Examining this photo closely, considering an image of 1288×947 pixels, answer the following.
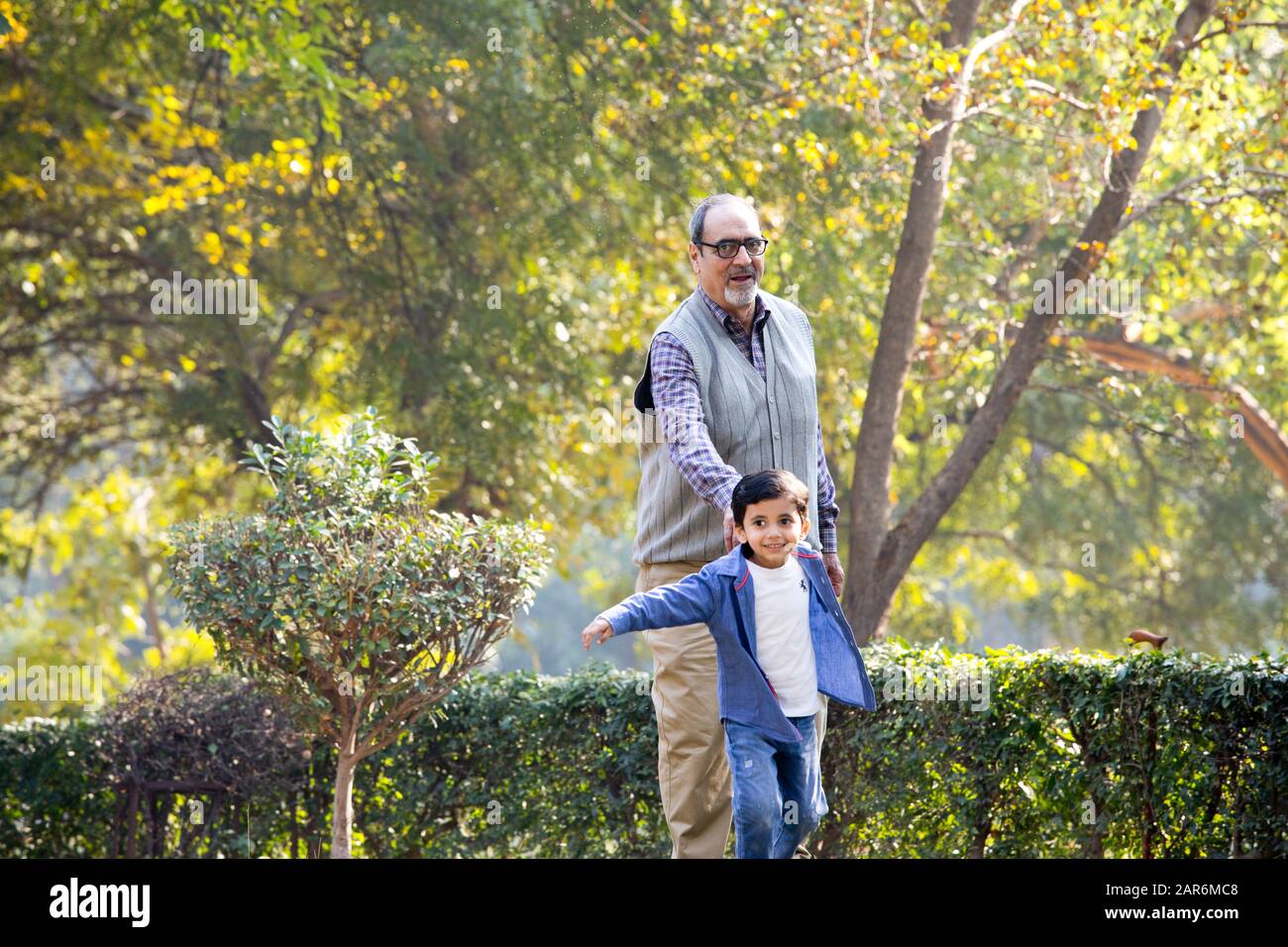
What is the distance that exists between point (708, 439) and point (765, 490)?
39 centimetres

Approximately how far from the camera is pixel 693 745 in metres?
4.48

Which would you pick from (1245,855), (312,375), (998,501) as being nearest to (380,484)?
(1245,855)

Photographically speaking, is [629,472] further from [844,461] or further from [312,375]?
[312,375]

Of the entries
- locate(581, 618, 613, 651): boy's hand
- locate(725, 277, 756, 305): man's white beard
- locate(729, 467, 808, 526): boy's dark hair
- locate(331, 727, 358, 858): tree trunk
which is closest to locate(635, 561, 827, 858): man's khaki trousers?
locate(729, 467, 808, 526): boy's dark hair

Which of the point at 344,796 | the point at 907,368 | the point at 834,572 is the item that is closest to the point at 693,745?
the point at 834,572

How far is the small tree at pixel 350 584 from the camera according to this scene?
18.6 ft

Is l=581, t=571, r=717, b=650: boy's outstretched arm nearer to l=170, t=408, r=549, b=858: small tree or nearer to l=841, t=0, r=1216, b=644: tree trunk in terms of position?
l=170, t=408, r=549, b=858: small tree

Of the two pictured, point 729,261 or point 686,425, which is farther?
point 729,261

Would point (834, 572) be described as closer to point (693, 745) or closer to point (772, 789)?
point (693, 745)

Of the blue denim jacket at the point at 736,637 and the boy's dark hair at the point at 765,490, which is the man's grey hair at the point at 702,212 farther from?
the blue denim jacket at the point at 736,637

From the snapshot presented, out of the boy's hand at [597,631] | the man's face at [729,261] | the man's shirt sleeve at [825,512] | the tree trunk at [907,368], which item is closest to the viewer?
the boy's hand at [597,631]

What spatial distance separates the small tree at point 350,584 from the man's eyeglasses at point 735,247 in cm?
187

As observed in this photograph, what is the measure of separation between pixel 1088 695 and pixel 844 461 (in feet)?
29.1

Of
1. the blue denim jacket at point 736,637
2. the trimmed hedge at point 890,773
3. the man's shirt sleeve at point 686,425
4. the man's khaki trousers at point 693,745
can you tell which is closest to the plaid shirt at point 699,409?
the man's shirt sleeve at point 686,425
